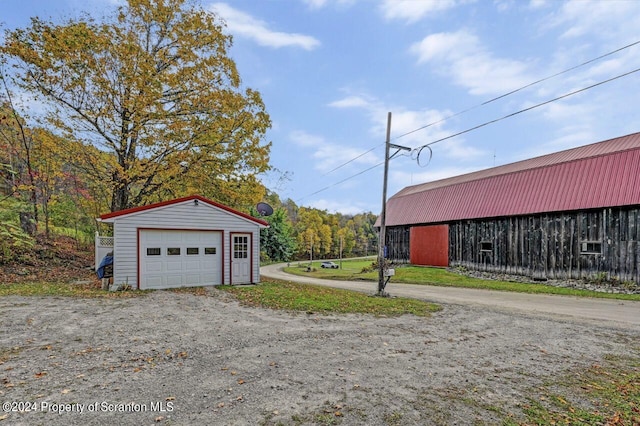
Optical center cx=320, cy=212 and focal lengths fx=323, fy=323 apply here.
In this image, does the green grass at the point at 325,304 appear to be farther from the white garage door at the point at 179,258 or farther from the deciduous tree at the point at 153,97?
the deciduous tree at the point at 153,97

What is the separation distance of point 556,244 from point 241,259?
1543 centimetres

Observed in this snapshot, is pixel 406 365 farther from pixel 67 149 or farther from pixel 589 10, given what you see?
pixel 67 149

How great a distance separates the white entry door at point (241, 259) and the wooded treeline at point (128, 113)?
2.98m

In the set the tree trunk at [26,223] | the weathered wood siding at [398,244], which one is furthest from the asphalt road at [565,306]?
the tree trunk at [26,223]

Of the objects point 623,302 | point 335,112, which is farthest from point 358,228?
point 623,302

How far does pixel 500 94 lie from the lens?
10609mm

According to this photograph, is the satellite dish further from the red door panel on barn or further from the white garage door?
the red door panel on barn

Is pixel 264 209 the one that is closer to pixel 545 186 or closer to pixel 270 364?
pixel 270 364

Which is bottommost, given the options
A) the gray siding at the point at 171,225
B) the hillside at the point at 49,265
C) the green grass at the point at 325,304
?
the green grass at the point at 325,304

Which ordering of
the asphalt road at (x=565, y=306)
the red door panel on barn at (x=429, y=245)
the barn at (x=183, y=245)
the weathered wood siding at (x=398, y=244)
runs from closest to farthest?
1. the asphalt road at (x=565, y=306)
2. the barn at (x=183, y=245)
3. the red door panel on barn at (x=429, y=245)
4. the weathered wood siding at (x=398, y=244)

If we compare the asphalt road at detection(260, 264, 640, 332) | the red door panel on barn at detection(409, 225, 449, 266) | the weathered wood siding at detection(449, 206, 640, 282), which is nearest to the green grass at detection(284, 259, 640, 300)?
the red door panel on barn at detection(409, 225, 449, 266)

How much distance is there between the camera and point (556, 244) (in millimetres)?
16250

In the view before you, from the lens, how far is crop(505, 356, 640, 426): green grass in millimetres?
3418

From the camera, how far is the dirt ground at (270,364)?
3.34 metres
